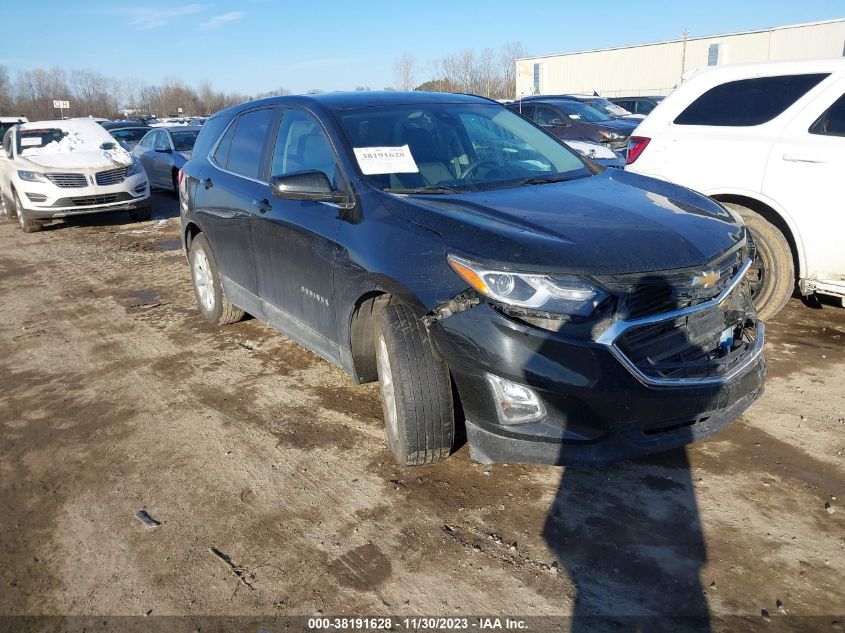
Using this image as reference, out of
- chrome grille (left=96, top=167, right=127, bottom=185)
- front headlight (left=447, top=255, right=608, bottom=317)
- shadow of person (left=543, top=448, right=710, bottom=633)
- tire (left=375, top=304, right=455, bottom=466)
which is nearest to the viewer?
shadow of person (left=543, top=448, right=710, bottom=633)

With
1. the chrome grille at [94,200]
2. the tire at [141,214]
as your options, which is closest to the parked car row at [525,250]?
the chrome grille at [94,200]

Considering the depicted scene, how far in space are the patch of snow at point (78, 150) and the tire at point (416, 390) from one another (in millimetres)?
10117

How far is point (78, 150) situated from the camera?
1201 centimetres

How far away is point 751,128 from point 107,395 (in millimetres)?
4958

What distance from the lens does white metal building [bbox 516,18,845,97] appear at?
42144 mm

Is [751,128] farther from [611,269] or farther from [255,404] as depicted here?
[255,404]

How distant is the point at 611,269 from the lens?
2.70 meters

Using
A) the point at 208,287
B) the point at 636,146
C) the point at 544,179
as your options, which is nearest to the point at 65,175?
the point at 208,287

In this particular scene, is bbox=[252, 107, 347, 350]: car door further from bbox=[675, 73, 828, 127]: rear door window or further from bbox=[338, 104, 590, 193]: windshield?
bbox=[675, 73, 828, 127]: rear door window

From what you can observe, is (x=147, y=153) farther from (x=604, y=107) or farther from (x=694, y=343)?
(x=694, y=343)

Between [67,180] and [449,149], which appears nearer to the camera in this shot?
[449,149]

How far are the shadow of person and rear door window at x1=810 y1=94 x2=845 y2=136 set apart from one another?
2.76m

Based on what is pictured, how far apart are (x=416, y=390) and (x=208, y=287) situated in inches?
127

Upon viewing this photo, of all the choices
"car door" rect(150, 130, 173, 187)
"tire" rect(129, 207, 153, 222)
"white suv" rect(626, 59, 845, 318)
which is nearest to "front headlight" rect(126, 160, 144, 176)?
"tire" rect(129, 207, 153, 222)
